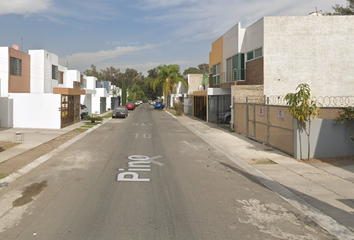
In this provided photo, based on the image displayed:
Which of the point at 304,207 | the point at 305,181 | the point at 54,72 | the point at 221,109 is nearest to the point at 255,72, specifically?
the point at 221,109

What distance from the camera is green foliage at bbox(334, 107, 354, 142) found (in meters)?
10.4

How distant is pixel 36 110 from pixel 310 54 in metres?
19.8

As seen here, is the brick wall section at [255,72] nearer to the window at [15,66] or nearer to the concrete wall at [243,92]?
the concrete wall at [243,92]

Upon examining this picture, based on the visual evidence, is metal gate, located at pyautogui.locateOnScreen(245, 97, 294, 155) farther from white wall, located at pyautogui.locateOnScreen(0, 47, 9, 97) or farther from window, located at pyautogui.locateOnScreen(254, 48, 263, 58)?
white wall, located at pyautogui.locateOnScreen(0, 47, 9, 97)

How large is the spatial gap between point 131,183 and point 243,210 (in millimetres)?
3148

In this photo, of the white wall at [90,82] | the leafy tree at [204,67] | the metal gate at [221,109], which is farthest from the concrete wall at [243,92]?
the leafy tree at [204,67]

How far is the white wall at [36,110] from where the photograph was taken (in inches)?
814

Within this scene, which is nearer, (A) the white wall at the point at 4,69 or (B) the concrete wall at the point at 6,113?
(B) the concrete wall at the point at 6,113

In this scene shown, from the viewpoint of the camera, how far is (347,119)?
34.8 feet

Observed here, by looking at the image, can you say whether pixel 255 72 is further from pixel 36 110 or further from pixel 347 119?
pixel 36 110

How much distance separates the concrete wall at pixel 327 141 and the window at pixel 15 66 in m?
22.2

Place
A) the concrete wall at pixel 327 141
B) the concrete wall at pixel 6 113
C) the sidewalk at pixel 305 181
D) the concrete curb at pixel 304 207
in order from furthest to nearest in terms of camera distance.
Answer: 1. the concrete wall at pixel 6 113
2. the concrete wall at pixel 327 141
3. the sidewalk at pixel 305 181
4. the concrete curb at pixel 304 207

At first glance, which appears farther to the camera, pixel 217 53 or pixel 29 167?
pixel 217 53

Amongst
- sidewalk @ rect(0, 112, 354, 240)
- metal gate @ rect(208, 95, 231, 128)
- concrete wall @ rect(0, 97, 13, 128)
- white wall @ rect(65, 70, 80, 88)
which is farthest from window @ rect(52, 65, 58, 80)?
sidewalk @ rect(0, 112, 354, 240)
